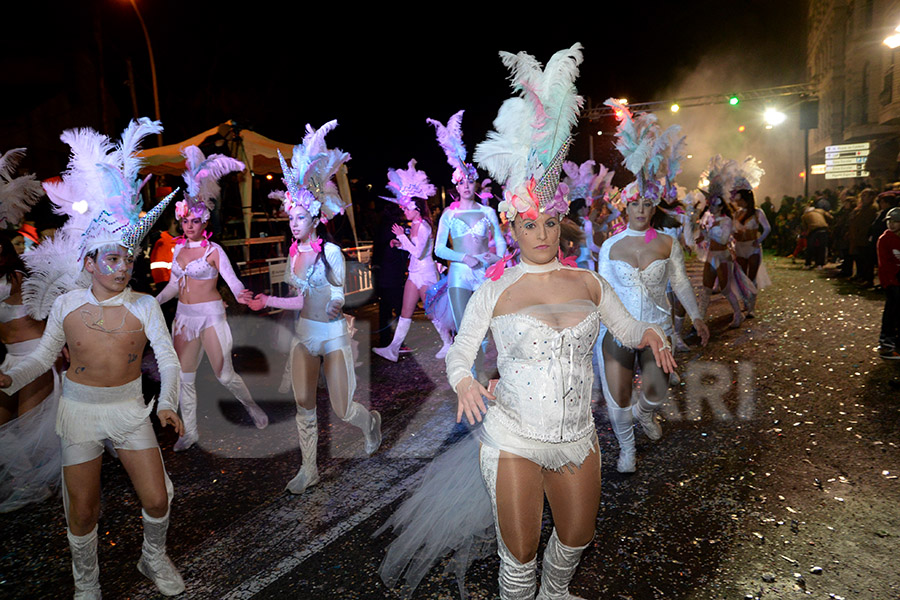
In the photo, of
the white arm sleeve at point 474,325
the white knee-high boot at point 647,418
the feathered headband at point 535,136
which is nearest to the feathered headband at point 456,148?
the white knee-high boot at point 647,418

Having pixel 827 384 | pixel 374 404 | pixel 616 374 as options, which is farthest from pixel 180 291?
pixel 827 384

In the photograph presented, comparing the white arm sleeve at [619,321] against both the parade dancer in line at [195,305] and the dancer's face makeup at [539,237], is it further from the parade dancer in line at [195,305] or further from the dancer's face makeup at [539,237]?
the parade dancer in line at [195,305]

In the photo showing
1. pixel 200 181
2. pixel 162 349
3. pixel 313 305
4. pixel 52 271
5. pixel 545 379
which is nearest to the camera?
pixel 545 379

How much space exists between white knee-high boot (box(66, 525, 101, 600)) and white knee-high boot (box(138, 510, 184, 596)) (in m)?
0.25

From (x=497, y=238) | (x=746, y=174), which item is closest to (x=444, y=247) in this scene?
(x=497, y=238)

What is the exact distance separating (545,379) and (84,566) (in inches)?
102

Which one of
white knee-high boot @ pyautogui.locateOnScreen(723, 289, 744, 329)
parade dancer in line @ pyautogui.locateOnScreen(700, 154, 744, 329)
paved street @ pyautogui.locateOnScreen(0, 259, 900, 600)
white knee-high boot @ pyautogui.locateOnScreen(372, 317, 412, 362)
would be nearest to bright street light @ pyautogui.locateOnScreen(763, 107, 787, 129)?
parade dancer in line @ pyautogui.locateOnScreen(700, 154, 744, 329)

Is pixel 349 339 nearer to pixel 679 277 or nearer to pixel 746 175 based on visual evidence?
pixel 679 277

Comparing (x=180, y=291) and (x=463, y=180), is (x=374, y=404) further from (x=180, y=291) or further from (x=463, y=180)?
(x=463, y=180)

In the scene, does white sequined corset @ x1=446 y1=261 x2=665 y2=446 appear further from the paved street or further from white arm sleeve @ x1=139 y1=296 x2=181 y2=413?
white arm sleeve @ x1=139 y1=296 x2=181 y2=413

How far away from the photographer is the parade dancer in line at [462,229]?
23.6 ft

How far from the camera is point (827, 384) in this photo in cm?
671

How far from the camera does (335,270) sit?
4.73m

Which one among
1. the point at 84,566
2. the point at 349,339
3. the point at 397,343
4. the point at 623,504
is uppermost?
the point at 349,339
